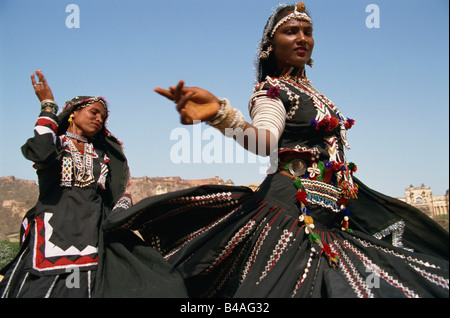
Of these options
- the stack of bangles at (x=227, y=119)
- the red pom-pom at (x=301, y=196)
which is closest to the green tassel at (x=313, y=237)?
the red pom-pom at (x=301, y=196)

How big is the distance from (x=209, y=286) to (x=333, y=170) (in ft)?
3.88

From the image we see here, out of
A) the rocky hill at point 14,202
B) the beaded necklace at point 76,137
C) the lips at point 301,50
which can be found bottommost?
the rocky hill at point 14,202

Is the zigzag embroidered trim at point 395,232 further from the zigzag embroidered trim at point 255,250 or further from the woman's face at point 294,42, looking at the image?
the woman's face at point 294,42

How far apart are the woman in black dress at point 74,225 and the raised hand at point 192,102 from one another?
1.05 m

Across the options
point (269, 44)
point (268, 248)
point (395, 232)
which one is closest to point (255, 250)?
point (268, 248)

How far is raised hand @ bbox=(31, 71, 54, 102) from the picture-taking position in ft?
11.9

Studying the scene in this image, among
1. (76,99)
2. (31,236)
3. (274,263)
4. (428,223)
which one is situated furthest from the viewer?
(76,99)

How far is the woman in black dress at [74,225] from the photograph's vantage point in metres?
2.65

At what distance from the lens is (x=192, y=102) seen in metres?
2.00

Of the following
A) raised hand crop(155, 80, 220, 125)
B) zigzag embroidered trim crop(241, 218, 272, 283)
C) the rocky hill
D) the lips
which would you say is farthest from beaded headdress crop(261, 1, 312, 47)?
the rocky hill

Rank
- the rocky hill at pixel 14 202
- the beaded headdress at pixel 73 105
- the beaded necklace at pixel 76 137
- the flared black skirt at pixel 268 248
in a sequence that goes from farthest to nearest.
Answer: the rocky hill at pixel 14 202 < the beaded headdress at pixel 73 105 < the beaded necklace at pixel 76 137 < the flared black skirt at pixel 268 248

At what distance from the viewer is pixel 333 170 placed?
2.78 meters
